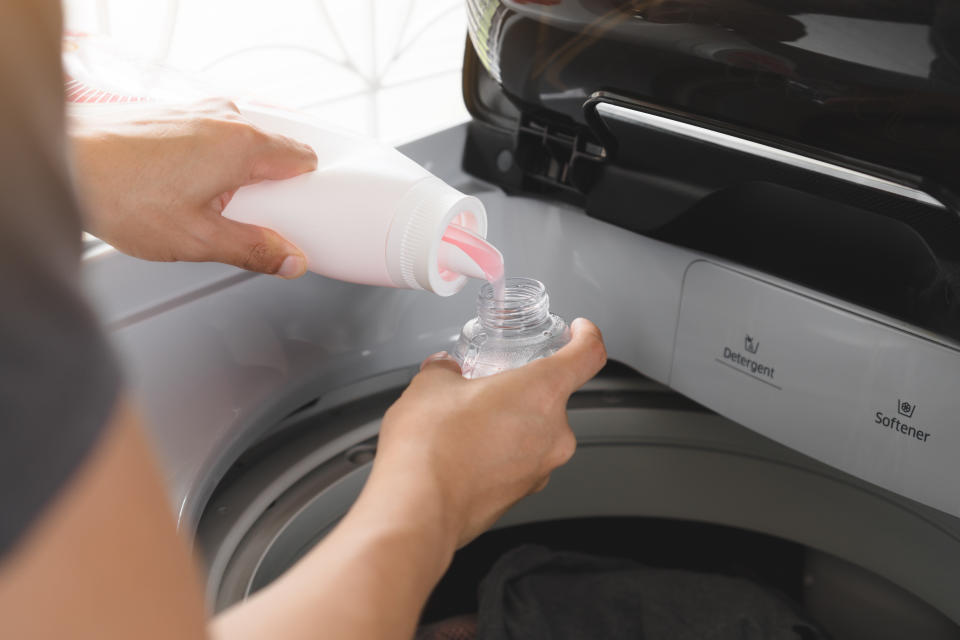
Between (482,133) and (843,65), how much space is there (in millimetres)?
432

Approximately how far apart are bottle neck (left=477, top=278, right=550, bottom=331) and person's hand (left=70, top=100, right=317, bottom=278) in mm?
144

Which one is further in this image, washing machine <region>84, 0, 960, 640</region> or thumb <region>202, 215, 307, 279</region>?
thumb <region>202, 215, 307, 279</region>

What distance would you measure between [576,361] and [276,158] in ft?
0.86

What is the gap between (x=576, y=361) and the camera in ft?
2.09

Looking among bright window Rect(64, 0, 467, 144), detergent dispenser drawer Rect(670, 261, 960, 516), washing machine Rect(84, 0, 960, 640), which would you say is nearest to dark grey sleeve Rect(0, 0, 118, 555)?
washing machine Rect(84, 0, 960, 640)

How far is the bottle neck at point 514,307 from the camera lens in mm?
687

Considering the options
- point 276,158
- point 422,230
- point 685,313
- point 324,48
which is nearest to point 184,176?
point 276,158

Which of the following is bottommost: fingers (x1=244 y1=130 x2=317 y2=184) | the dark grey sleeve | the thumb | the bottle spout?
the thumb

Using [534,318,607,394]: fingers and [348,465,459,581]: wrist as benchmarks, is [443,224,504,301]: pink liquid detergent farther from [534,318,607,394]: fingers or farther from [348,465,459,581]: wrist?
[348,465,459,581]: wrist

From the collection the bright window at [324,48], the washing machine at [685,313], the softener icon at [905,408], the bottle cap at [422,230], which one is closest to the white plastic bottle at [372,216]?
the bottle cap at [422,230]

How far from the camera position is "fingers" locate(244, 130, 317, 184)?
0.65m

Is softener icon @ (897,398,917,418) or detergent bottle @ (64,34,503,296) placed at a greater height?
detergent bottle @ (64,34,503,296)

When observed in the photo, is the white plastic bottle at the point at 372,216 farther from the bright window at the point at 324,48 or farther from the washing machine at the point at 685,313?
the bright window at the point at 324,48

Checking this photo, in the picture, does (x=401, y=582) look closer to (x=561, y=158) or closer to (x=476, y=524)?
(x=476, y=524)
